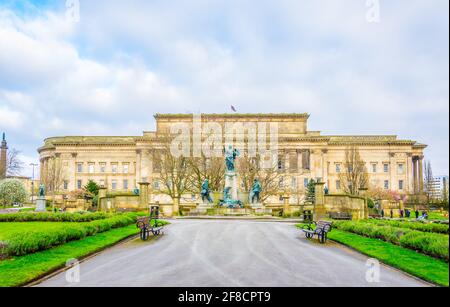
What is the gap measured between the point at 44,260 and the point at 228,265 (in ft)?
16.7

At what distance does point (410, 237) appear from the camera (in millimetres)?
12195

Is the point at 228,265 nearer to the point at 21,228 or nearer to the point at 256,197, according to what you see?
the point at 21,228

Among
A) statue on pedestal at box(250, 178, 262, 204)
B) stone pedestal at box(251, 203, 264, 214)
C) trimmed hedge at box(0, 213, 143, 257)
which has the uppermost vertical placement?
statue on pedestal at box(250, 178, 262, 204)

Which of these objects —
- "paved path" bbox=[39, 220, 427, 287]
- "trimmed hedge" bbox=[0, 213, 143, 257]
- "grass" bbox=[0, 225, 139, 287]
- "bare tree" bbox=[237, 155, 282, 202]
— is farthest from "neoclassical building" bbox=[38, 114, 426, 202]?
"paved path" bbox=[39, 220, 427, 287]

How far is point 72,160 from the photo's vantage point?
273 ft

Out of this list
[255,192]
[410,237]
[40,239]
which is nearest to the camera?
[40,239]

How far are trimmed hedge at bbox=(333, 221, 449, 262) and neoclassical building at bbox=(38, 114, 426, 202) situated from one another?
57.9 meters

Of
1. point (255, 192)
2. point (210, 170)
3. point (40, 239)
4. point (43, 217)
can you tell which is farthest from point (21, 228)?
point (210, 170)

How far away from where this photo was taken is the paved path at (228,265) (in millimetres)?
7883

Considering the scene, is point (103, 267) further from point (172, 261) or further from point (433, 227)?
point (433, 227)

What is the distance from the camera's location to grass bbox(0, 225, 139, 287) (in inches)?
325

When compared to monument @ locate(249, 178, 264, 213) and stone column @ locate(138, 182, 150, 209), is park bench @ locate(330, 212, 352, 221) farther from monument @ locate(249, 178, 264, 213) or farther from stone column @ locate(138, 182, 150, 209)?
stone column @ locate(138, 182, 150, 209)
